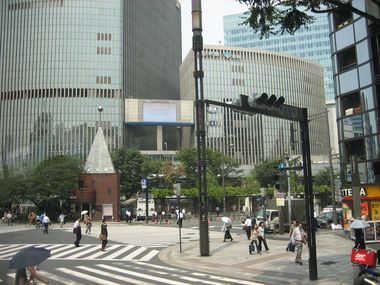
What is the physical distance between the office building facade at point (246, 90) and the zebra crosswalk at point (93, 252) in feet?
313

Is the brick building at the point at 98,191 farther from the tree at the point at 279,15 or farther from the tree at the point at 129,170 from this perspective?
the tree at the point at 279,15

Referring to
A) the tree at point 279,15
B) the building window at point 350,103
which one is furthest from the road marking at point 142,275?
the building window at point 350,103

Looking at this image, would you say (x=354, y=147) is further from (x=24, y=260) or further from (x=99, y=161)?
(x=99, y=161)

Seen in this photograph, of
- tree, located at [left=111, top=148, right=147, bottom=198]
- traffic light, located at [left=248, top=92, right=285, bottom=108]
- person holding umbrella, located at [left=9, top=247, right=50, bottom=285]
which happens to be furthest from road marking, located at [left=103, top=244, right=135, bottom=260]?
tree, located at [left=111, top=148, right=147, bottom=198]

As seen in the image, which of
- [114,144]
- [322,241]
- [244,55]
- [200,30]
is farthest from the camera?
[244,55]

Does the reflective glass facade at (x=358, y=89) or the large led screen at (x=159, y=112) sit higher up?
the large led screen at (x=159, y=112)

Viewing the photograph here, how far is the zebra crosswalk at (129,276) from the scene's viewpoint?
14.7 m

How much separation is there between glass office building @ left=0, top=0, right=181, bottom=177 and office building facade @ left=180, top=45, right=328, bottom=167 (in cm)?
2444

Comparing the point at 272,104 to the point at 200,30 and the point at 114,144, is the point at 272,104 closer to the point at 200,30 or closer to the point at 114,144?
the point at 200,30

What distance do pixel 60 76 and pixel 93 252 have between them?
3841 inches

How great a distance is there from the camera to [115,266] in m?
18.7

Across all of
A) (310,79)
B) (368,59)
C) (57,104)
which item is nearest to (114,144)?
(57,104)

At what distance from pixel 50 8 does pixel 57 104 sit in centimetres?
2626

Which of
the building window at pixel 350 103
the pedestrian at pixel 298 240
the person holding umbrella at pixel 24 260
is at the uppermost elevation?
the building window at pixel 350 103
